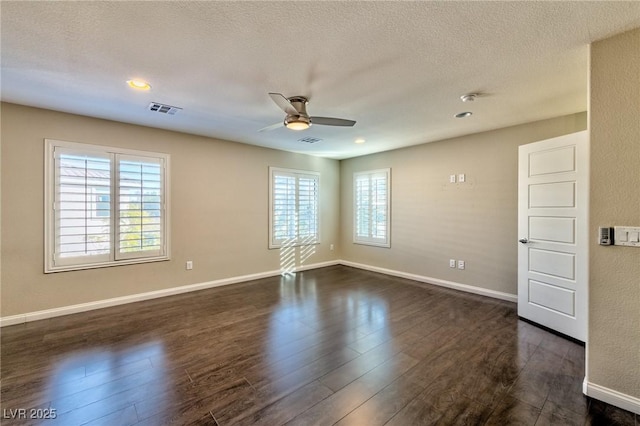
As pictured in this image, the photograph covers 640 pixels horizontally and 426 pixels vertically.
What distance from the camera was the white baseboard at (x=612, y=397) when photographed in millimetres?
1861

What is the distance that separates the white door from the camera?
9.30ft

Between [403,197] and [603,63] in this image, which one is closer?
[603,63]

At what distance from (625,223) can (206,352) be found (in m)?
3.40

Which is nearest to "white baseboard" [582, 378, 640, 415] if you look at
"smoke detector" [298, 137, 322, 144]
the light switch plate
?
the light switch plate

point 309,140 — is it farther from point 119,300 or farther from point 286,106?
point 119,300

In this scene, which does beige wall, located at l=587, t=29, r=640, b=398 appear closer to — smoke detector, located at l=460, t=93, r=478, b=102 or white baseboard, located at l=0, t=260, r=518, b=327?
smoke detector, located at l=460, t=93, r=478, b=102

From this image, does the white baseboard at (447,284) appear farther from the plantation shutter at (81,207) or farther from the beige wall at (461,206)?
the plantation shutter at (81,207)

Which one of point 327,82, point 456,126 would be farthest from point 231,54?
point 456,126

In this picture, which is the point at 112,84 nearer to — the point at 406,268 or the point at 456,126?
the point at 456,126

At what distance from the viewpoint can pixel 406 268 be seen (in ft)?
17.8

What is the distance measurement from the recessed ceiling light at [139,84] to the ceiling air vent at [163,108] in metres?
0.43

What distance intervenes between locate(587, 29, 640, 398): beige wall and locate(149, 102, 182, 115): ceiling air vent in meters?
3.94

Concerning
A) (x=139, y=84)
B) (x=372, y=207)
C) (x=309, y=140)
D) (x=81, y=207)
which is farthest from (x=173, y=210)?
(x=372, y=207)

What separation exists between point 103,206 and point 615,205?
520cm
